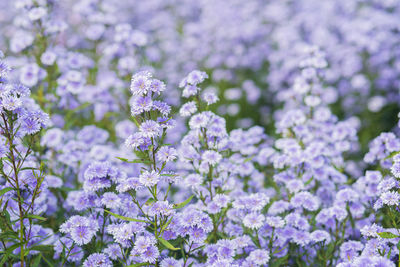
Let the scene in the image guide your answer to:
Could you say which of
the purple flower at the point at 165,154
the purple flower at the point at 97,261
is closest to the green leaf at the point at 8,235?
the purple flower at the point at 97,261

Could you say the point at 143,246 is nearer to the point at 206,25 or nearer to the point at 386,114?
the point at 386,114

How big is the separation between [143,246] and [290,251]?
123cm

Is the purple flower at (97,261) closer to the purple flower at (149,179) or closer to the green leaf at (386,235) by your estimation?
the purple flower at (149,179)

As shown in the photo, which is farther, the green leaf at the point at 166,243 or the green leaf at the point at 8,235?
the green leaf at the point at 8,235

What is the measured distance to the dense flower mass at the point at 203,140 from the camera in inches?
97.7

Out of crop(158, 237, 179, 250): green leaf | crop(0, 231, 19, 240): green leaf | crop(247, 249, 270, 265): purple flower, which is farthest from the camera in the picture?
crop(247, 249, 270, 265): purple flower

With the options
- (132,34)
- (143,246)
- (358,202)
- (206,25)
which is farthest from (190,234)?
(206,25)

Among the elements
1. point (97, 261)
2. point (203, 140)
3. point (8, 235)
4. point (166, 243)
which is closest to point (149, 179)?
point (166, 243)

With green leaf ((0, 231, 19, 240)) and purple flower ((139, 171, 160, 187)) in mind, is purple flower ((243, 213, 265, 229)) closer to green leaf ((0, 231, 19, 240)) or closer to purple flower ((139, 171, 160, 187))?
purple flower ((139, 171, 160, 187))

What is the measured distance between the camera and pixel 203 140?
9.87 ft

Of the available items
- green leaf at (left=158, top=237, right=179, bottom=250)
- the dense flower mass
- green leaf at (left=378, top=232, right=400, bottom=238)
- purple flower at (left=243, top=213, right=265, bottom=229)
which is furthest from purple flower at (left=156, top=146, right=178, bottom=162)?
green leaf at (left=378, top=232, right=400, bottom=238)

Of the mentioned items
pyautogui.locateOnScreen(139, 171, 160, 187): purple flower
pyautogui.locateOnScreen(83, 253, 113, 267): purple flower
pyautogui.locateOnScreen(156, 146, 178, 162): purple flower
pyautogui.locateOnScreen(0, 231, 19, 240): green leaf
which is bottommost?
pyautogui.locateOnScreen(83, 253, 113, 267): purple flower

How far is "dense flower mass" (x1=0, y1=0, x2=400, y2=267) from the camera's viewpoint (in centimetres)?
248

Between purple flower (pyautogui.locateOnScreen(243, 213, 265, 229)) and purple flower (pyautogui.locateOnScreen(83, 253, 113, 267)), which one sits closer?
purple flower (pyautogui.locateOnScreen(83, 253, 113, 267))
